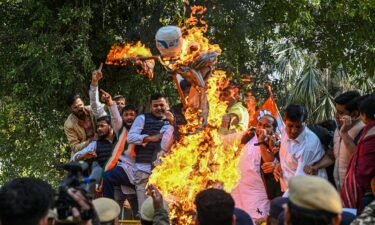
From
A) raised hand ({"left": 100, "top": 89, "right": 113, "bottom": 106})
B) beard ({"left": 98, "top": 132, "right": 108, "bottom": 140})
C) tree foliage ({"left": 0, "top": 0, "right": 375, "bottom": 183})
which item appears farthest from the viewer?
tree foliage ({"left": 0, "top": 0, "right": 375, "bottom": 183})

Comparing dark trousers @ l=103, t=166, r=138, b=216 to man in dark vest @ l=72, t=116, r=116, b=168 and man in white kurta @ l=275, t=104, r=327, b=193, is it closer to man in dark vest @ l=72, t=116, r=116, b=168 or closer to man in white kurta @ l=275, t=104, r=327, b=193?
man in dark vest @ l=72, t=116, r=116, b=168

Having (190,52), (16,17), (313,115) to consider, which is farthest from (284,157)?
(313,115)

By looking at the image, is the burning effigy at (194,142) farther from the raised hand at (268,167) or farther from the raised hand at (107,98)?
the raised hand at (107,98)

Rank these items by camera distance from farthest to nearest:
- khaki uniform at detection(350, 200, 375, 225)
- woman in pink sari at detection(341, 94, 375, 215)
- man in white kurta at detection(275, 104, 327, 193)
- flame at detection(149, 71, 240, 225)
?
flame at detection(149, 71, 240, 225)
man in white kurta at detection(275, 104, 327, 193)
woman in pink sari at detection(341, 94, 375, 215)
khaki uniform at detection(350, 200, 375, 225)

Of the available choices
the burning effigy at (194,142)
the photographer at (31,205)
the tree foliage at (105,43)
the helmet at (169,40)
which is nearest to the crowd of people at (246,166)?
the photographer at (31,205)

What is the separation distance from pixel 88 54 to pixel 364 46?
5.78 metres

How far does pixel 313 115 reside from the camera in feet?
87.0

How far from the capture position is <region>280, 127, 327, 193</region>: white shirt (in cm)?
840

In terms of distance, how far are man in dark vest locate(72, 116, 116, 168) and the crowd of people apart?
0.01 meters

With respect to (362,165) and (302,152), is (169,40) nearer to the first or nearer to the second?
(302,152)

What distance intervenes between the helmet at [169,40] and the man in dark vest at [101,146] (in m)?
1.85

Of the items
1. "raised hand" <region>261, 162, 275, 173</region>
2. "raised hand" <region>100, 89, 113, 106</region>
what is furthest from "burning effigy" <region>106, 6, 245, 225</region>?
"raised hand" <region>100, 89, 113, 106</region>

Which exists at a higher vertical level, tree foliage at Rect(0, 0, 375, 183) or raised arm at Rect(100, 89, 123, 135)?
tree foliage at Rect(0, 0, 375, 183)

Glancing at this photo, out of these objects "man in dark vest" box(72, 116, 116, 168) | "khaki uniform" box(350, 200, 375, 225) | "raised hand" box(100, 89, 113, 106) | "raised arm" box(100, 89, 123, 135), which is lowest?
"khaki uniform" box(350, 200, 375, 225)
